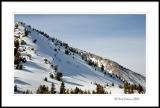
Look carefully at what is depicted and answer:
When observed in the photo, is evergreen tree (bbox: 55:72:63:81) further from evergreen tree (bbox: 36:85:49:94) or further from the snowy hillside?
evergreen tree (bbox: 36:85:49:94)

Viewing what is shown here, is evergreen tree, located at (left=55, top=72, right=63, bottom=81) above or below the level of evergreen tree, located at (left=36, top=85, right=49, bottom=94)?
above

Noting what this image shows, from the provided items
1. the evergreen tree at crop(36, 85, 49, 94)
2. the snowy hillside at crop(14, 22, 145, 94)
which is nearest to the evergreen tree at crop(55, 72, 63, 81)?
the snowy hillside at crop(14, 22, 145, 94)

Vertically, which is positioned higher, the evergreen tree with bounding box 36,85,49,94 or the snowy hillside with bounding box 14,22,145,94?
the snowy hillside with bounding box 14,22,145,94

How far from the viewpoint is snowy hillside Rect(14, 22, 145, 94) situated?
1447cm

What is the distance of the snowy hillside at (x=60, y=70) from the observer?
47.5ft

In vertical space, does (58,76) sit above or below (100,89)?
above

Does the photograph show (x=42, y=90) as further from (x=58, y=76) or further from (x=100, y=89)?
(x=100, y=89)

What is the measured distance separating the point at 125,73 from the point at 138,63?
25 centimetres

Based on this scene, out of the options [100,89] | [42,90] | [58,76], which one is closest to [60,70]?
[58,76]

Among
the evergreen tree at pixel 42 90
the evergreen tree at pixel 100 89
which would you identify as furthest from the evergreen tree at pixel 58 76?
the evergreen tree at pixel 100 89

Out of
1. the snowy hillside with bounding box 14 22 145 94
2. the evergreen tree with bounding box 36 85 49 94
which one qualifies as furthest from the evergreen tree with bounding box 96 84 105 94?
the evergreen tree with bounding box 36 85 49 94

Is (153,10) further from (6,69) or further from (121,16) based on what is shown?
(6,69)

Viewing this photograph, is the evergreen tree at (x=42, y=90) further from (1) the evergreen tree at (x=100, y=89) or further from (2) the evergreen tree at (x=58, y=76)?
(1) the evergreen tree at (x=100, y=89)

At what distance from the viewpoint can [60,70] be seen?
14578 mm
